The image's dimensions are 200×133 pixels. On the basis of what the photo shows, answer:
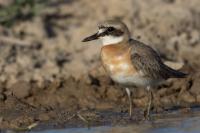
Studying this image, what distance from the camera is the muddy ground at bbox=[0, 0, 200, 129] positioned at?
486 inches

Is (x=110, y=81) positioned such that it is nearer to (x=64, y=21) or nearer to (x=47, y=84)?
(x=47, y=84)

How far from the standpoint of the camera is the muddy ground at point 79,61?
40.5ft

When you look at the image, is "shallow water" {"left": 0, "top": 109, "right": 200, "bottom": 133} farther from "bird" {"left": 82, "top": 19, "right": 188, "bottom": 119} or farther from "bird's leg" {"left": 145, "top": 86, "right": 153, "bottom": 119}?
"bird" {"left": 82, "top": 19, "right": 188, "bottom": 119}

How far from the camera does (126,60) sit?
11859mm

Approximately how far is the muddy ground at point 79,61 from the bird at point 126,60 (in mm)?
489

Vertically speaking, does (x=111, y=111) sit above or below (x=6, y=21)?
below

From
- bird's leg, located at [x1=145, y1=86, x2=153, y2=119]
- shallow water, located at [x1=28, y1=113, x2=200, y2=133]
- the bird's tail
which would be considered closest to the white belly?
bird's leg, located at [x1=145, y1=86, x2=153, y2=119]

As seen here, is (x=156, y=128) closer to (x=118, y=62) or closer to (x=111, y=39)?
(x=118, y=62)

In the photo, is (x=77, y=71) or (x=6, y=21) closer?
(x=77, y=71)

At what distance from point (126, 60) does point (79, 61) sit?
2.03m

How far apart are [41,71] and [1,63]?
0.64 metres

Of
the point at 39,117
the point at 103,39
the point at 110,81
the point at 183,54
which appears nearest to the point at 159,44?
the point at 183,54

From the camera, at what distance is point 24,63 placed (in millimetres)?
13500

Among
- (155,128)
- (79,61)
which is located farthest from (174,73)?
(79,61)
